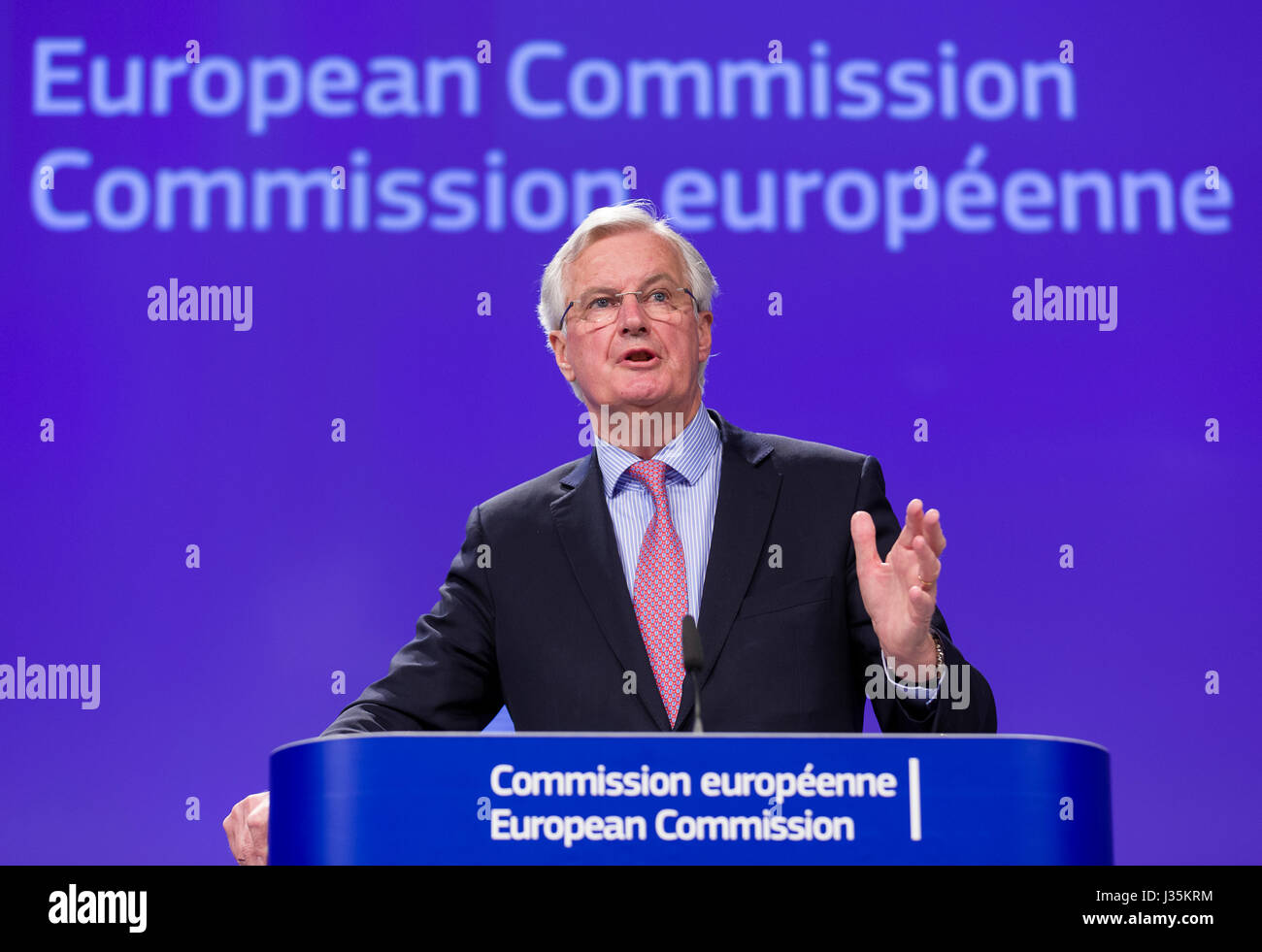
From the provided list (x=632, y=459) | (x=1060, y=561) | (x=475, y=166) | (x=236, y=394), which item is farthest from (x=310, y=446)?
(x=1060, y=561)

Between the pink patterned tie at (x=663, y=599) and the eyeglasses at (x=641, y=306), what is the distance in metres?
0.36

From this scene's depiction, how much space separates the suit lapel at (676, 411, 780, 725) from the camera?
8.15ft

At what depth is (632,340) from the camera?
2818 millimetres

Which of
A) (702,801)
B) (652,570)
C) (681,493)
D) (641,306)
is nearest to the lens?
(702,801)

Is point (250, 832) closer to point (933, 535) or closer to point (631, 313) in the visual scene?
point (933, 535)

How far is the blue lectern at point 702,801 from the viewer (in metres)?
1.63

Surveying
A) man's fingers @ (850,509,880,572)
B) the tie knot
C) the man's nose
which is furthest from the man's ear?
man's fingers @ (850,509,880,572)

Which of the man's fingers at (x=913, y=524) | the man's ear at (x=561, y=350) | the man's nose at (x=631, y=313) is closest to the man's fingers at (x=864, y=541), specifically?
the man's fingers at (x=913, y=524)

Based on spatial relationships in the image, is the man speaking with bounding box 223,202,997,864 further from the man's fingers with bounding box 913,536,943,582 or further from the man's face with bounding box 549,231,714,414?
the man's fingers with bounding box 913,536,943,582

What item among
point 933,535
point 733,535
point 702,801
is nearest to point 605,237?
point 733,535

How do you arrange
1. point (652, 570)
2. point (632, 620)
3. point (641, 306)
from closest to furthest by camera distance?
1. point (632, 620)
2. point (652, 570)
3. point (641, 306)

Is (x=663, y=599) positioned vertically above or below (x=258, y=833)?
above

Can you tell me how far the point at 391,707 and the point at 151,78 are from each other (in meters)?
2.16

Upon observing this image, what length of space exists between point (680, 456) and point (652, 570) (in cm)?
25
